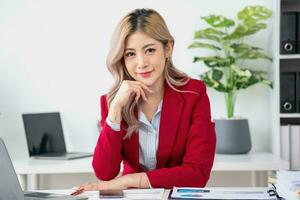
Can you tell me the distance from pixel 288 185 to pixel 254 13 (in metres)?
1.83

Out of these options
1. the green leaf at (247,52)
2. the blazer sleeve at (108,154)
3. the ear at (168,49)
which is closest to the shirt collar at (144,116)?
the blazer sleeve at (108,154)

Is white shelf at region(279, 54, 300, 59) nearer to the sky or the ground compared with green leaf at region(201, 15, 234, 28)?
nearer to the ground

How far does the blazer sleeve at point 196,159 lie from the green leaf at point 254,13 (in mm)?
1161

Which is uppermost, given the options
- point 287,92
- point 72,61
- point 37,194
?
point 72,61

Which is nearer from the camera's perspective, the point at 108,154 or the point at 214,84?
the point at 108,154

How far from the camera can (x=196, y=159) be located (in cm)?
196

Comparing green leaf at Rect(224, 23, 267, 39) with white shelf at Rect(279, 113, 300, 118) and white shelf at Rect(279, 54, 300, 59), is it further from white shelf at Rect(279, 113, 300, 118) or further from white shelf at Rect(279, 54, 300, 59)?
white shelf at Rect(279, 113, 300, 118)

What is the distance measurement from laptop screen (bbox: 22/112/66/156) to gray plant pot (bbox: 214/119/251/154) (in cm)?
101

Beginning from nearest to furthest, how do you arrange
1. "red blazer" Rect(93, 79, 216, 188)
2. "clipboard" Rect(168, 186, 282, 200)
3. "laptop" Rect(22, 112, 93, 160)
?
"clipboard" Rect(168, 186, 282, 200) < "red blazer" Rect(93, 79, 216, 188) < "laptop" Rect(22, 112, 93, 160)

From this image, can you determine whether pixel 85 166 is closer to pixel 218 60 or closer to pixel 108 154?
pixel 108 154

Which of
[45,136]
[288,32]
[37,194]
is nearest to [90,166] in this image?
[45,136]

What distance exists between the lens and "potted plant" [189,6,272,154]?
122 inches

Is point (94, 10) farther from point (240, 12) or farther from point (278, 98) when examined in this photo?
point (278, 98)

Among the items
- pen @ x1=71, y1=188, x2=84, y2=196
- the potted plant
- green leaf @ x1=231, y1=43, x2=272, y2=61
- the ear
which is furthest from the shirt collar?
green leaf @ x1=231, y1=43, x2=272, y2=61
